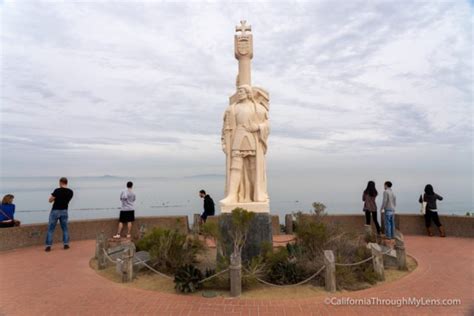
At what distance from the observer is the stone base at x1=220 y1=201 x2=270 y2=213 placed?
8.23 metres

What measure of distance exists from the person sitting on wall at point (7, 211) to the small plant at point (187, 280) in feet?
23.1

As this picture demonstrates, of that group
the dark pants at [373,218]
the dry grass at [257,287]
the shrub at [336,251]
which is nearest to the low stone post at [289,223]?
the dark pants at [373,218]

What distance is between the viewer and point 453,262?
852 cm

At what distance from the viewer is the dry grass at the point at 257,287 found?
624cm

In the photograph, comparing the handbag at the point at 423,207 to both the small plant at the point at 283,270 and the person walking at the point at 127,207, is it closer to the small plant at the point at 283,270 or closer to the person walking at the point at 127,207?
the small plant at the point at 283,270

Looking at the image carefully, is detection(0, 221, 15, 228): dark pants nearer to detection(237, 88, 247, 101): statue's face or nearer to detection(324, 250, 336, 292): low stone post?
detection(237, 88, 247, 101): statue's face

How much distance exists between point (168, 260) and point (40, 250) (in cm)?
522

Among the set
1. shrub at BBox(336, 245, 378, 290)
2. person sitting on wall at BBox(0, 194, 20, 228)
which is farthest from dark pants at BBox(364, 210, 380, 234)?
person sitting on wall at BBox(0, 194, 20, 228)

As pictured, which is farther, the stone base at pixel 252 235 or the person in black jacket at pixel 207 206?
the person in black jacket at pixel 207 206

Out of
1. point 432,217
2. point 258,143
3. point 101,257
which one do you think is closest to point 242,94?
point 258,143

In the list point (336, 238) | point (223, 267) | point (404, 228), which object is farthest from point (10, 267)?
point (404, 228)

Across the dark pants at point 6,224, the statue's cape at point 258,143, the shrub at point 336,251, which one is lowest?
the shrub at point 336,251

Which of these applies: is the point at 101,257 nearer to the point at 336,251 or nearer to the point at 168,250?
the point at 168,250

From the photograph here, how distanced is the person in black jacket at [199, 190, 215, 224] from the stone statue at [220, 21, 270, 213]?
178 inches
